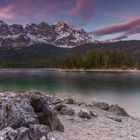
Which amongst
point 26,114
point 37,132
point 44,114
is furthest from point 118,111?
point 37,132

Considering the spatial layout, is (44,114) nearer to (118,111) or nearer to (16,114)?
(16,114)

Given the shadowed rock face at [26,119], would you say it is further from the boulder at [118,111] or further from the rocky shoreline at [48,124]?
the boulder at [118,111]

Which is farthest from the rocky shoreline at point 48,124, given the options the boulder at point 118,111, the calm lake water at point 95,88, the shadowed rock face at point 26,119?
the calm lake water at point 95,88

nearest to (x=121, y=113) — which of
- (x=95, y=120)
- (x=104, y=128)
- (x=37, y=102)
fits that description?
(x=95, y=120)

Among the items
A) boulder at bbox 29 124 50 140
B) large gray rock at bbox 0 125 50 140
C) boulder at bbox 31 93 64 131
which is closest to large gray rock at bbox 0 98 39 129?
boulder at bbox 29 124 50 140

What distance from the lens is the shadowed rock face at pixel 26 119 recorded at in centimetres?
1554

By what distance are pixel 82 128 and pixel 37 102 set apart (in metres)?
3.70

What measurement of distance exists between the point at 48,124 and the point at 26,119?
2.92m

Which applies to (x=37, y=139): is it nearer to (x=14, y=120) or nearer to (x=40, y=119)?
(x=14, y=120)

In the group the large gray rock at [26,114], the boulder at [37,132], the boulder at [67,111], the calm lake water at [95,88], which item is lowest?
the calm lake water at [95,88]

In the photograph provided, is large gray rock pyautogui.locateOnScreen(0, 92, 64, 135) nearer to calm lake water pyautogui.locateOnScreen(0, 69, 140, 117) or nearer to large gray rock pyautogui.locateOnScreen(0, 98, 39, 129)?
large gray rock pyautogui.locateOnScreen(0, 98, 39, 129)

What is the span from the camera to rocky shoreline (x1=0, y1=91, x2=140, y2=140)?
16500mm

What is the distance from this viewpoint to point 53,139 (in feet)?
55.1

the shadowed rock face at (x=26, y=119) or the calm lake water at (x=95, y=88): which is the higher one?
the shadowed rock face at (x=26, y=119)
